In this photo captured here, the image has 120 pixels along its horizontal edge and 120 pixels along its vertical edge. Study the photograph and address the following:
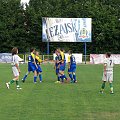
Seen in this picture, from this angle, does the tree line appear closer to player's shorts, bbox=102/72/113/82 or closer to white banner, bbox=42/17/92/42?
white banner, bbox=42/17/92/42

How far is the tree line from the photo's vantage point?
6850 cm

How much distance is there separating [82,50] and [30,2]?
14463mm

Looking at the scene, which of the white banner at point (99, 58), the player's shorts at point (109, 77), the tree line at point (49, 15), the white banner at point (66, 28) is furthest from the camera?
the tree line at point (49, 15)

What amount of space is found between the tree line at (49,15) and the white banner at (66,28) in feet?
32.4

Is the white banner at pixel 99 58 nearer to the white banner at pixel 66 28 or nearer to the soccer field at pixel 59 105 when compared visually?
the white banner at pixel 66 28

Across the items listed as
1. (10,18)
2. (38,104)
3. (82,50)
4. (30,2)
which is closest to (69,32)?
(82,50)

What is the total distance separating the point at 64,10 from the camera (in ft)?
240

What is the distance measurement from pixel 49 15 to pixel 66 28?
42.7 ft

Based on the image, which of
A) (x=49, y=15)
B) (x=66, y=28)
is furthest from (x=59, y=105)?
(x=49, y=15)

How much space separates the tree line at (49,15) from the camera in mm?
68500

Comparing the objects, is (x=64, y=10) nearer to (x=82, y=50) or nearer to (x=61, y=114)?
(x=82, y=50)

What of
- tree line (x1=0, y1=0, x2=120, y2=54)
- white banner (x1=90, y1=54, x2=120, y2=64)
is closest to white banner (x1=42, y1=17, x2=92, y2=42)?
white banner (x1=90, y1=54, x2=120, y2=64)

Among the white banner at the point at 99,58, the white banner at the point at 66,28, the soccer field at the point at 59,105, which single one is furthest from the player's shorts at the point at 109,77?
the white banner at the point at 99,58

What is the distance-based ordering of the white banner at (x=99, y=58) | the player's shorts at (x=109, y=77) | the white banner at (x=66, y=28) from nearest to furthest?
the player's shorts at (x=109, y=77) → the white banner at (x=66, y=28) → the white banner at (x=99, y=58)
